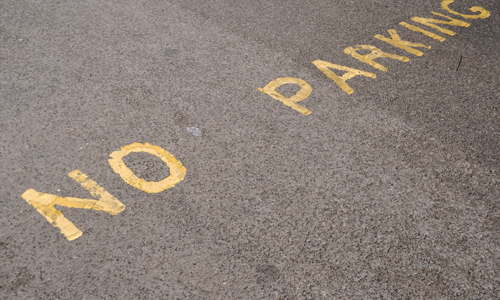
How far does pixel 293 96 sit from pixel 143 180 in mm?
1725

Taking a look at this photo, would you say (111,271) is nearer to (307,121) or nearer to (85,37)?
(307,121)

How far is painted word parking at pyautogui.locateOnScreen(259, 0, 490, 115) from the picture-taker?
4.12m

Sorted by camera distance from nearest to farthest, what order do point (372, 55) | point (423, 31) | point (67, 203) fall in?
point (67, 203)
point (372, 55)
point (423, 31)

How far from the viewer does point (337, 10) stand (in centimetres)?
574

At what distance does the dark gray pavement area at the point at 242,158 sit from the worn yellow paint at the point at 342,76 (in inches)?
3.3

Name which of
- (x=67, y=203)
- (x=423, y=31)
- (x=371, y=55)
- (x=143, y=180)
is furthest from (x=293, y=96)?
(x=423, y=31)

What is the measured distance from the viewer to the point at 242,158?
11.1 feet

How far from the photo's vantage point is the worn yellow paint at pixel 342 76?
14.0ft

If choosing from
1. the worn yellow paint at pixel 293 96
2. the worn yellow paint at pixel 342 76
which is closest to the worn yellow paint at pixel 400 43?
the worn yellow paint at pixel 342 76

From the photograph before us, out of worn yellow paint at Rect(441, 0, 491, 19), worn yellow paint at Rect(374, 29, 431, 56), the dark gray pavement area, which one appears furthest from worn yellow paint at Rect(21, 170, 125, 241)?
worn yellow paint at Rect(441, 0, 491, 19)

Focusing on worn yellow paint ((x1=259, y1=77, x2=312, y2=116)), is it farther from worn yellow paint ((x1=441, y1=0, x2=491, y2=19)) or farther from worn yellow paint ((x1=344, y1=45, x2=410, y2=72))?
worn yellow paint ((x1=441, y1=0, x2=491, y2=19))

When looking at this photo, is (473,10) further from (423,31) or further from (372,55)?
(372,55)

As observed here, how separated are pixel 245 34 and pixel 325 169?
7.75 feet

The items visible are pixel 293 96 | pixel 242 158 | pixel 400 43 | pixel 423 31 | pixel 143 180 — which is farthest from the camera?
pixel 423 31
